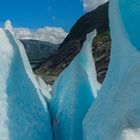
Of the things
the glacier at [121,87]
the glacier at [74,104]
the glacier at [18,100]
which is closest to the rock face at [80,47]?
the glacier at [74,104]

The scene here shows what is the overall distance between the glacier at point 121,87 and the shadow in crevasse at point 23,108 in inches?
27.4

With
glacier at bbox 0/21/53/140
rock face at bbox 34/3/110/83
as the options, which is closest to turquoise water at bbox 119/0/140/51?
glacier at bbox 0/21/53/140

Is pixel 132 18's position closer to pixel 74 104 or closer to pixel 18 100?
pixel 74 104

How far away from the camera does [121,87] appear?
308 centimetres

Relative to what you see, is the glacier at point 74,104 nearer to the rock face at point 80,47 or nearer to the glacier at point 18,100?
the glacier at point 18,100

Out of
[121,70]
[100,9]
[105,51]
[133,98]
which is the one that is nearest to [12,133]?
[121,70]

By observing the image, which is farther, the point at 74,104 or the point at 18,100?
the point at 74,104

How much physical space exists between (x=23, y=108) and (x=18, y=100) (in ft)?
0.30

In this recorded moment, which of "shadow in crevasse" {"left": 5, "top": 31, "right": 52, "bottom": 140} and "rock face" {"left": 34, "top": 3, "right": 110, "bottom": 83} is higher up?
"rock face" {"left": 34, "top": 3, "right": 110, "bottom": 83}

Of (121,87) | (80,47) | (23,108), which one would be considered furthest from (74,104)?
(80,47)

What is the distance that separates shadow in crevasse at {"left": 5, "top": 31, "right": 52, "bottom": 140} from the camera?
392 cm

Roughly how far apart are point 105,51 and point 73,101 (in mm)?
70336

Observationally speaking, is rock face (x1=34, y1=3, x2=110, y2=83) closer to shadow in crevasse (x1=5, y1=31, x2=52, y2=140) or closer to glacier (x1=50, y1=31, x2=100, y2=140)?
Answer: glacier (x1=50, y1=31, x2=100, y2=140)

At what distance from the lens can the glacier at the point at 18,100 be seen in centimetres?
389
